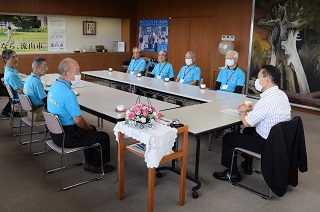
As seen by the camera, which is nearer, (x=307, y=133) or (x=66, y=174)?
(x=66, y=174)

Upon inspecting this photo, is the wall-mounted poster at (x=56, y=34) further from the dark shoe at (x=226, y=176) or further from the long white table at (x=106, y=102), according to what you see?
the dark shoe at (x=226, y=176)

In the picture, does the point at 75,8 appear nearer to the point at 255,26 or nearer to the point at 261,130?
the point at 255,26

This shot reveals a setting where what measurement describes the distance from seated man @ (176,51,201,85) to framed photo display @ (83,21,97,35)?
16.8 ft

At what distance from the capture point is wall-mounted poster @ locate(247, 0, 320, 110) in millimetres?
6277

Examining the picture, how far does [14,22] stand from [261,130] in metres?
7.63

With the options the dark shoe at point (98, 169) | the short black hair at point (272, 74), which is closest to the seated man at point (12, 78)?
the dark shoe at point (98, 169)

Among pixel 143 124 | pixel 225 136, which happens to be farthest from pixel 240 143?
pixel 143 124

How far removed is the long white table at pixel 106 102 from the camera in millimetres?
3332

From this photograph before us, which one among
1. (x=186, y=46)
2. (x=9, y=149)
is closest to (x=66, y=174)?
(x=9, y=149)

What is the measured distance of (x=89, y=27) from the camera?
9.81m

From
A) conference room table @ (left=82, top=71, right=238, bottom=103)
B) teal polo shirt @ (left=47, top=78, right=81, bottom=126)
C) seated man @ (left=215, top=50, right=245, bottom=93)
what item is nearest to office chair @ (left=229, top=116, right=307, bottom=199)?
conference room table @ (left=82, top=71, right=238, bottom=103)

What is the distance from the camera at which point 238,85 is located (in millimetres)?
4875

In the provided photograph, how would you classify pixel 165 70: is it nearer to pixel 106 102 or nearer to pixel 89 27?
pixel 106 102

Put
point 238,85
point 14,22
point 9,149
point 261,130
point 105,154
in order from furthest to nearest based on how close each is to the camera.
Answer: point 14,22 < point 238,85 < point 9,149 < point 105,154 < point 261,130
